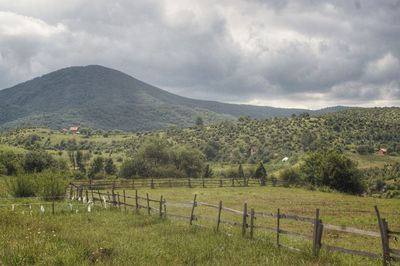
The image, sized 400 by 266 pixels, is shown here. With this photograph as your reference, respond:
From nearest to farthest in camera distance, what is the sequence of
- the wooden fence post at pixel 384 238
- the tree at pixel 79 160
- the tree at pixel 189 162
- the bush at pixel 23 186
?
the wooden fence post at pixel 384 238 < the bush at pixel 23 186 < the tree at pixel 189 162 < the tree at pixel 79 160

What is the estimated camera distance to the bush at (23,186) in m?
35.1

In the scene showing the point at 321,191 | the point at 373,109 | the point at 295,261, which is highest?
the point at 373,109

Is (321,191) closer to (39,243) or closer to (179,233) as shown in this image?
(179,233)

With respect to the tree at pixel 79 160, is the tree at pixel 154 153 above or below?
above

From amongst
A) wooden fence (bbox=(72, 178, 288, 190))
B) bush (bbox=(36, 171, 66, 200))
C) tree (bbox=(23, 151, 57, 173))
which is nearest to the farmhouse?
wooden fence (bbox=(72, 178, 288, 190))

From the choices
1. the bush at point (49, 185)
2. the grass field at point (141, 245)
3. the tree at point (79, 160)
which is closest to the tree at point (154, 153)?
the tree at point (79, 160)

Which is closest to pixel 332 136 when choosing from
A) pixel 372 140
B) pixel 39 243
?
pixel 372 140

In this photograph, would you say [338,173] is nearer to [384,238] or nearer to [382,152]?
[384,238]

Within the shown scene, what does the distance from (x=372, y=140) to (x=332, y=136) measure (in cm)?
1202

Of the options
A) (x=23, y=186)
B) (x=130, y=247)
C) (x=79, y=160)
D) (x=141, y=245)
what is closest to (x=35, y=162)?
(x=79, y=160)

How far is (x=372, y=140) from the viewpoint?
12256 cm

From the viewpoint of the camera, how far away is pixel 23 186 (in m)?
35.4

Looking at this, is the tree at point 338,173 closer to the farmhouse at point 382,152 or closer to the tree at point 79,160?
the farmhouse at point 382,152

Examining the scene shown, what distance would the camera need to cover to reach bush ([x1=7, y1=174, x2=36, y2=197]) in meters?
35.1
